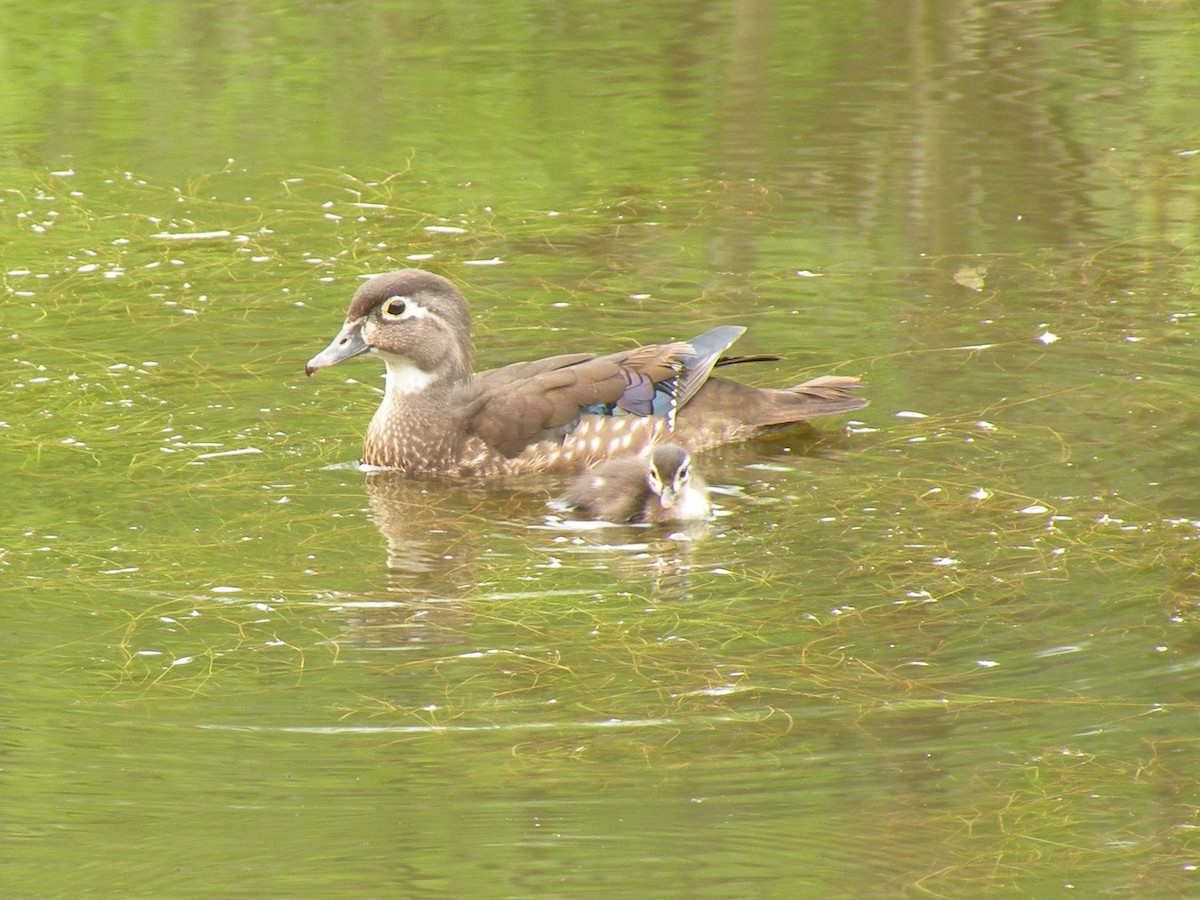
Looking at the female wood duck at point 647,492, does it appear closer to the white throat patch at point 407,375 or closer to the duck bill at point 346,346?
the white throat patch at point 407,375

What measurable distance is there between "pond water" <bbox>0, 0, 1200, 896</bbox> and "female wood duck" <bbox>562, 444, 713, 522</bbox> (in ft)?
0.45

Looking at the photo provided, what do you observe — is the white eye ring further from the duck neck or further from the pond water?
the pond water

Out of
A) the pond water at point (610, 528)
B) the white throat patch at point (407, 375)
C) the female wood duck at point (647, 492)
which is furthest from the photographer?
the white throat patch at point (407, 375)

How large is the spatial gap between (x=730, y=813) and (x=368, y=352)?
4.05 metres

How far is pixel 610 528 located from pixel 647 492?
0.23 metres

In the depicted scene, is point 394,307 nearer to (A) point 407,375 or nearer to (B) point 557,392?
(A) point 407,375

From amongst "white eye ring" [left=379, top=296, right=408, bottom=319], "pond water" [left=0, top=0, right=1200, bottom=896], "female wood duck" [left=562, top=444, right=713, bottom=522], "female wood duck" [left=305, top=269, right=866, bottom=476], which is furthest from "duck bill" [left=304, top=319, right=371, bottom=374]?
"female wood duck" [left=562, top=444, right=713, bottom=522]

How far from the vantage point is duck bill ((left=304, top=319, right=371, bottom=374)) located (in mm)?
8961

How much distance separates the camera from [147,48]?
1614 centimetres

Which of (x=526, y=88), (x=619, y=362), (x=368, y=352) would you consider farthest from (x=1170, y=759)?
(x=526, y=88)

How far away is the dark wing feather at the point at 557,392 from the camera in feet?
29.1

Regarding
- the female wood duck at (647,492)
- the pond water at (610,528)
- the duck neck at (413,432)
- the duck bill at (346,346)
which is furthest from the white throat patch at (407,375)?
the female wood duck at (647,492)

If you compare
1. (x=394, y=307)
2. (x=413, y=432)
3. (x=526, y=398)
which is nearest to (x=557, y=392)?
(x=526, y=398)

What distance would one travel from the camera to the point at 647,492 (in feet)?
27.1
